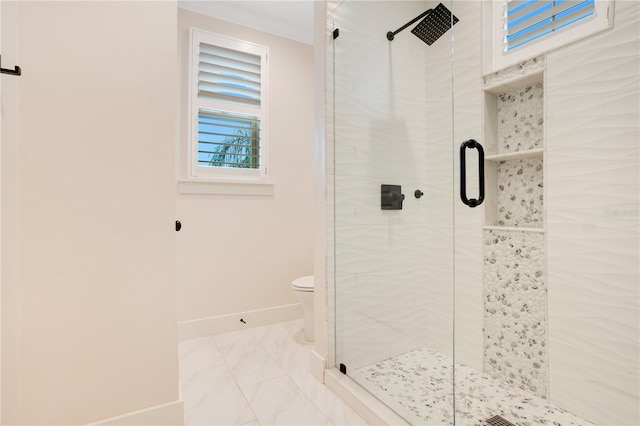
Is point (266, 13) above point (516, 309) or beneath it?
above

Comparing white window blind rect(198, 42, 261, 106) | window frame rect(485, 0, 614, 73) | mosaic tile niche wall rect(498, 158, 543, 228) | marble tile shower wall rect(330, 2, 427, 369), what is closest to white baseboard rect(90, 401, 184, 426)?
marble tile shower wall rect(330, 2, 427, 369)

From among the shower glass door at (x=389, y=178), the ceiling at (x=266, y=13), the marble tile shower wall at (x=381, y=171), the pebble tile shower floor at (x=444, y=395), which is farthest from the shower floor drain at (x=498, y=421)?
the ceiling at (x=266, y=13)

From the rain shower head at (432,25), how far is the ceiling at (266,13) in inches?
42.4

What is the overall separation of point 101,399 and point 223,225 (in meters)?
1.46

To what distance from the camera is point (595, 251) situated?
5.06 ft

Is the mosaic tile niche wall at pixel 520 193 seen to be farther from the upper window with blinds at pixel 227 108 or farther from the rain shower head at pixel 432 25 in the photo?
the upper window with blinds at pixel 227 108

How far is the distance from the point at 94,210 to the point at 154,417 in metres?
0.91

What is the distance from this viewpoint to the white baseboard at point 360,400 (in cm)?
144

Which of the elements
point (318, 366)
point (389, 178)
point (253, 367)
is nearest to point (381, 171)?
point (389, 178)

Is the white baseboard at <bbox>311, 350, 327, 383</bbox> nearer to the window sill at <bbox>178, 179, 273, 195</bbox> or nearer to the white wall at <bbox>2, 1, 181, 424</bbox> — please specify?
the white wall at <bbox>2, 1, 181, 424</bbox>

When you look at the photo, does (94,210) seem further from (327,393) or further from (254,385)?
(327,393)

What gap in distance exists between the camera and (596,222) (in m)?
1.54

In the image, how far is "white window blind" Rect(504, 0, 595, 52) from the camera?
62.3 inches

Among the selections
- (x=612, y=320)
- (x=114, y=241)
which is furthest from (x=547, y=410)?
(x=114, y=241)
